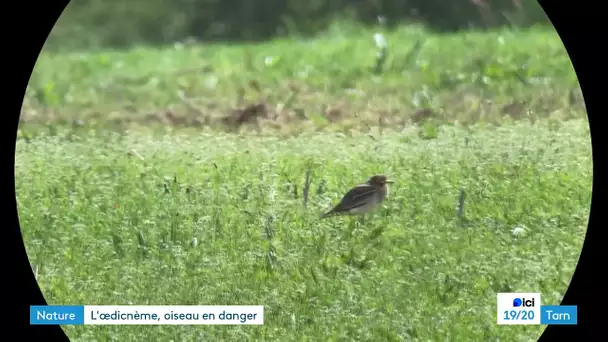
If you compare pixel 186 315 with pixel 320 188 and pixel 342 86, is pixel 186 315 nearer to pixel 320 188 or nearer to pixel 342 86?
pixel 320 188

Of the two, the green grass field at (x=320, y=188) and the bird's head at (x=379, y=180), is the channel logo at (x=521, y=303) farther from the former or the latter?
the bird's head at (x=379, y=180)

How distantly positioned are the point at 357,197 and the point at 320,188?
295 mm

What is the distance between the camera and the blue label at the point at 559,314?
8.55 m

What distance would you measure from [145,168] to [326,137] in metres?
1.28

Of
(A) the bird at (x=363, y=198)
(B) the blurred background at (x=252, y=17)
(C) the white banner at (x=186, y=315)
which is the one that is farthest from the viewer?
(B) the blurred background at (x=252, y=17)

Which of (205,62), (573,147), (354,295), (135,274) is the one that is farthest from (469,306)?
(205,62)

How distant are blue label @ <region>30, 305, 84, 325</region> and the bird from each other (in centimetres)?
173

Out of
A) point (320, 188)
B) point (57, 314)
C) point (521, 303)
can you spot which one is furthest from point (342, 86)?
point (57, 314)

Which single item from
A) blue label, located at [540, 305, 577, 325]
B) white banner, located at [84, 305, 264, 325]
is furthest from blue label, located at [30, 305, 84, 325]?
blue label, located at [540, 305, 577, 325]

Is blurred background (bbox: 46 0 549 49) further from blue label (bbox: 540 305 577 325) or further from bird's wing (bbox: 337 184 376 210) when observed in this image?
blue label (bbox: 540 305 577 325)

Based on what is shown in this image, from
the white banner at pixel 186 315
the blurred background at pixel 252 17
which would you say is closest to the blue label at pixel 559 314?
the white banner at pixel 186 315

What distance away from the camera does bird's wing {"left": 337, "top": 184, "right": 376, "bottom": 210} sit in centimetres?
870

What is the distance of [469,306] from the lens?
27.7 ft

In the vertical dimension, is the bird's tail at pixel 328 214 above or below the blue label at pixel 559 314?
above
